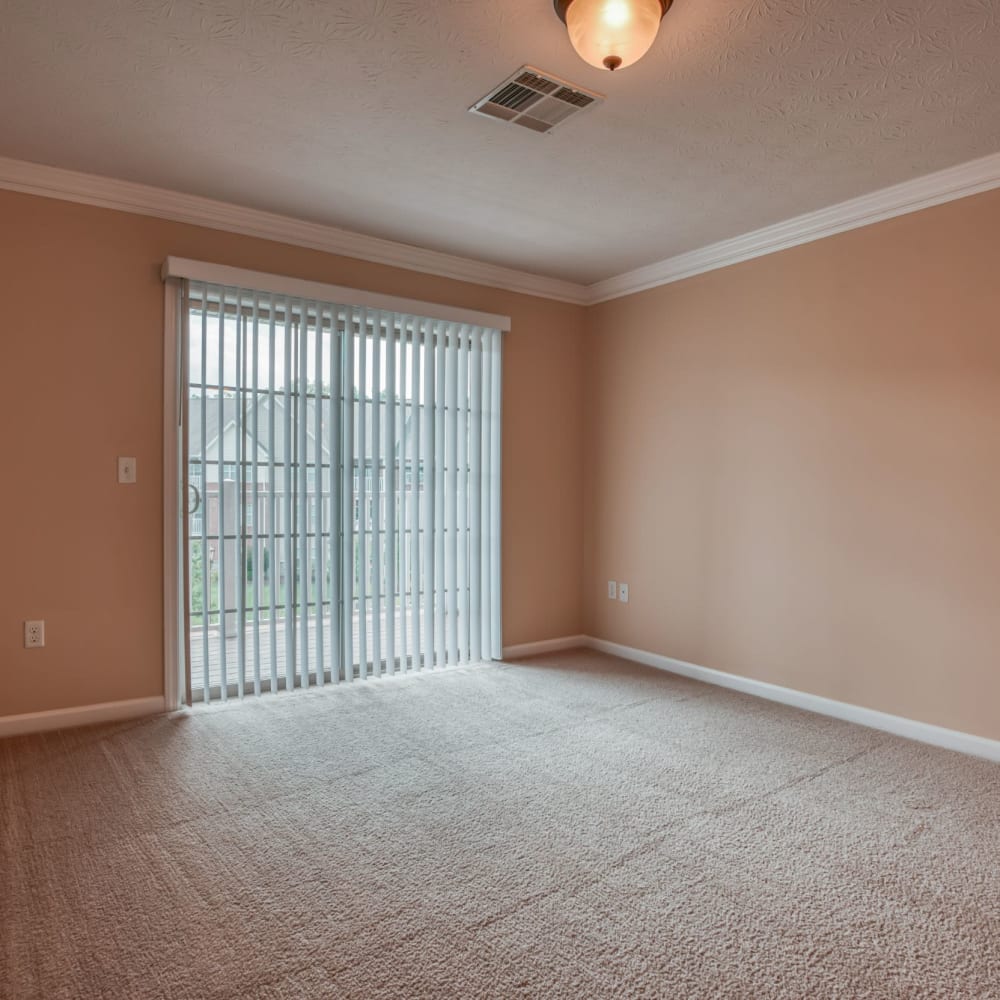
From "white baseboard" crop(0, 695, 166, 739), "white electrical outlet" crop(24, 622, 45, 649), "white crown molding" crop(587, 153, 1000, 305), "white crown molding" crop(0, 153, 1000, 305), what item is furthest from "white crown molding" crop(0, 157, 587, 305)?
"white baseboard" crop(0, 695, 166, 739)

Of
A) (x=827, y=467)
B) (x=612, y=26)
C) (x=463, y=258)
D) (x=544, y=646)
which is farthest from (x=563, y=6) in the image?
(x=544, y=646)

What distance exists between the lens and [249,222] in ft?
11.4

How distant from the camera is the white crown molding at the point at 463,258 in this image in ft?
9.70

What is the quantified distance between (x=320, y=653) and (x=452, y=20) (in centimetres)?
288

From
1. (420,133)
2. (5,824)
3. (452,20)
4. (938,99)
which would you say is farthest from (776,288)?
(5,824)

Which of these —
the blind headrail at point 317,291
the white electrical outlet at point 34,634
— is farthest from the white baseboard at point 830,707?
the white electrical outlet at point 34,634

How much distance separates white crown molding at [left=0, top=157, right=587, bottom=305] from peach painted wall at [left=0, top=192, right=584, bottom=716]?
0.18 feet

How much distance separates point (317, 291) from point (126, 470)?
1.29 m

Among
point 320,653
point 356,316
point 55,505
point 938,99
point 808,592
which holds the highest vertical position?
point 938,99

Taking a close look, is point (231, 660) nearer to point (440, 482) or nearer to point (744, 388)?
point (440, 482)

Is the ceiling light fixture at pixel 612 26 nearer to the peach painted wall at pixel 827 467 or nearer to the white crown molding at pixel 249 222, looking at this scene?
the peach painted wall at pixel 827 467

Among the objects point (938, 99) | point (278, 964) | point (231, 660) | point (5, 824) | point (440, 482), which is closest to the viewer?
point (278, 964)

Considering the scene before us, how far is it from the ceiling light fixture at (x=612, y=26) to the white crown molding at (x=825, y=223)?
1.78 m

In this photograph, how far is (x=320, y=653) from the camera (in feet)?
12.0
